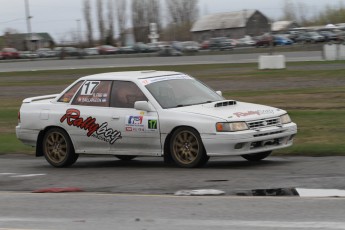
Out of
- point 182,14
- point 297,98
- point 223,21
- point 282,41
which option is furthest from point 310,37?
point 182,14

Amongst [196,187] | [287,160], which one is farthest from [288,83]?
[196,187]

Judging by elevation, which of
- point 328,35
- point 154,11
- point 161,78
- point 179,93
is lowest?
point 179,93

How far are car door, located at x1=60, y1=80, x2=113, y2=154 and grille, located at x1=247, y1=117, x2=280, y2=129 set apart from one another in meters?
2.24

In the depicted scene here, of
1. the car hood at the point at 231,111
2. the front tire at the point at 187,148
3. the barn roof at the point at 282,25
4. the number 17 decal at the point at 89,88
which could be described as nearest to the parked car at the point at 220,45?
the barn roof at the point at 282,25

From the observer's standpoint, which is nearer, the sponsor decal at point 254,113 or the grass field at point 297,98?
the sponsor decal at point 254,113

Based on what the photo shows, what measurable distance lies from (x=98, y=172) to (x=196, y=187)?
2.62m

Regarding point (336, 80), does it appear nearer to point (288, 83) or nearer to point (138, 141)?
point (288, 83)

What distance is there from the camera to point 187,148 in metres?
10.6

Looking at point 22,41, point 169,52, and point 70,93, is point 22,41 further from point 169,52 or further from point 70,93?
point 70,93

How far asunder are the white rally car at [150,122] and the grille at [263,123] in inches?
0.6

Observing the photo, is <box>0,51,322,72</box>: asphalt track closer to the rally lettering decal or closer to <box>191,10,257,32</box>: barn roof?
the rally lettering decal

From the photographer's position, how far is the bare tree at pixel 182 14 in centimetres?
13962

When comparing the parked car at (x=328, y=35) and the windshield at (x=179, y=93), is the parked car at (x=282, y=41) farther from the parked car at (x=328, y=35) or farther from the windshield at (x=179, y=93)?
the windshield at (x=179, y=93)

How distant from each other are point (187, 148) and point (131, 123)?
3.46 feet
